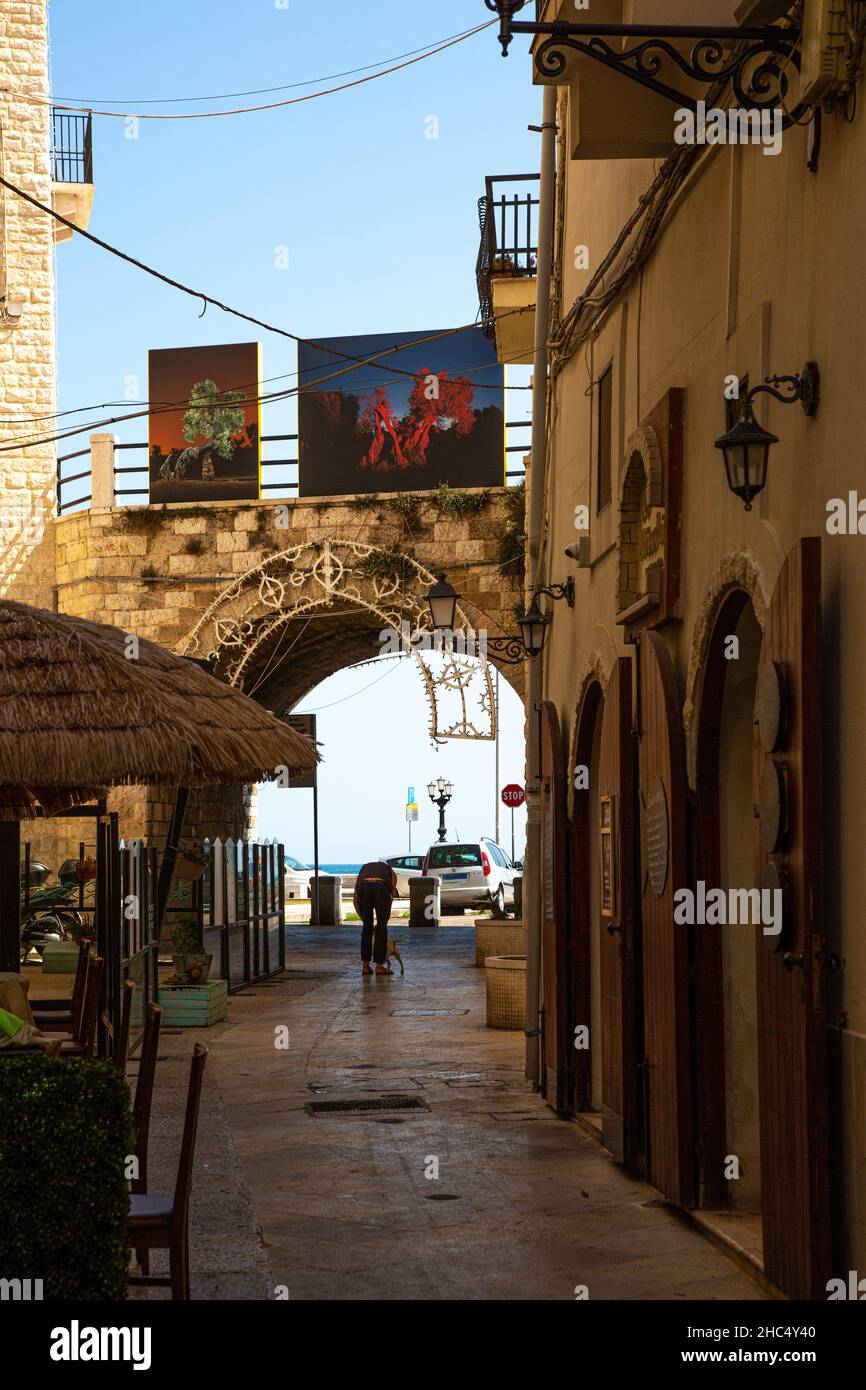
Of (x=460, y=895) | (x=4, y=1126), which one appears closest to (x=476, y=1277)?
(x=4, y=1126)

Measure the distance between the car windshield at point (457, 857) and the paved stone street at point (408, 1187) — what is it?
20.4 metres

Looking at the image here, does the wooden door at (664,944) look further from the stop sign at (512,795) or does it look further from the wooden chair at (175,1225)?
the stop sign at (512,795)

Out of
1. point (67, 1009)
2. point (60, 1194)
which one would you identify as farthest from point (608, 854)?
point (60, 1194)

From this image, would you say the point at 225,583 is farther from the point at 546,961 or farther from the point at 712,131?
the point at 712,131

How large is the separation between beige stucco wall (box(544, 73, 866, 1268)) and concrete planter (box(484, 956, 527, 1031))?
5.15 meters

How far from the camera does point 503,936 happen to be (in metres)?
18.8

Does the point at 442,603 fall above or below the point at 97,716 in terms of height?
above

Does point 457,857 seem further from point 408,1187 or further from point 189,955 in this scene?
point 408,1187

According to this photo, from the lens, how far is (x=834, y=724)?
530 cm

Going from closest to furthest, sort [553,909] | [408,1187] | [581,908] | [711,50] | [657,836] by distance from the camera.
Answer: [711,50] < [657,836] < [408,1187] < [581,908] < [553,909]

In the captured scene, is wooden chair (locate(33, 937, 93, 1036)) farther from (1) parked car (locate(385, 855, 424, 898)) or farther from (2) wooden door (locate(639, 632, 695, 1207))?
(1) parked car (locate(385, 855, 424, 898))

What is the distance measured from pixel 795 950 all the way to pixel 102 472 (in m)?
19.5

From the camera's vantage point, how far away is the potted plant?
1527cm
